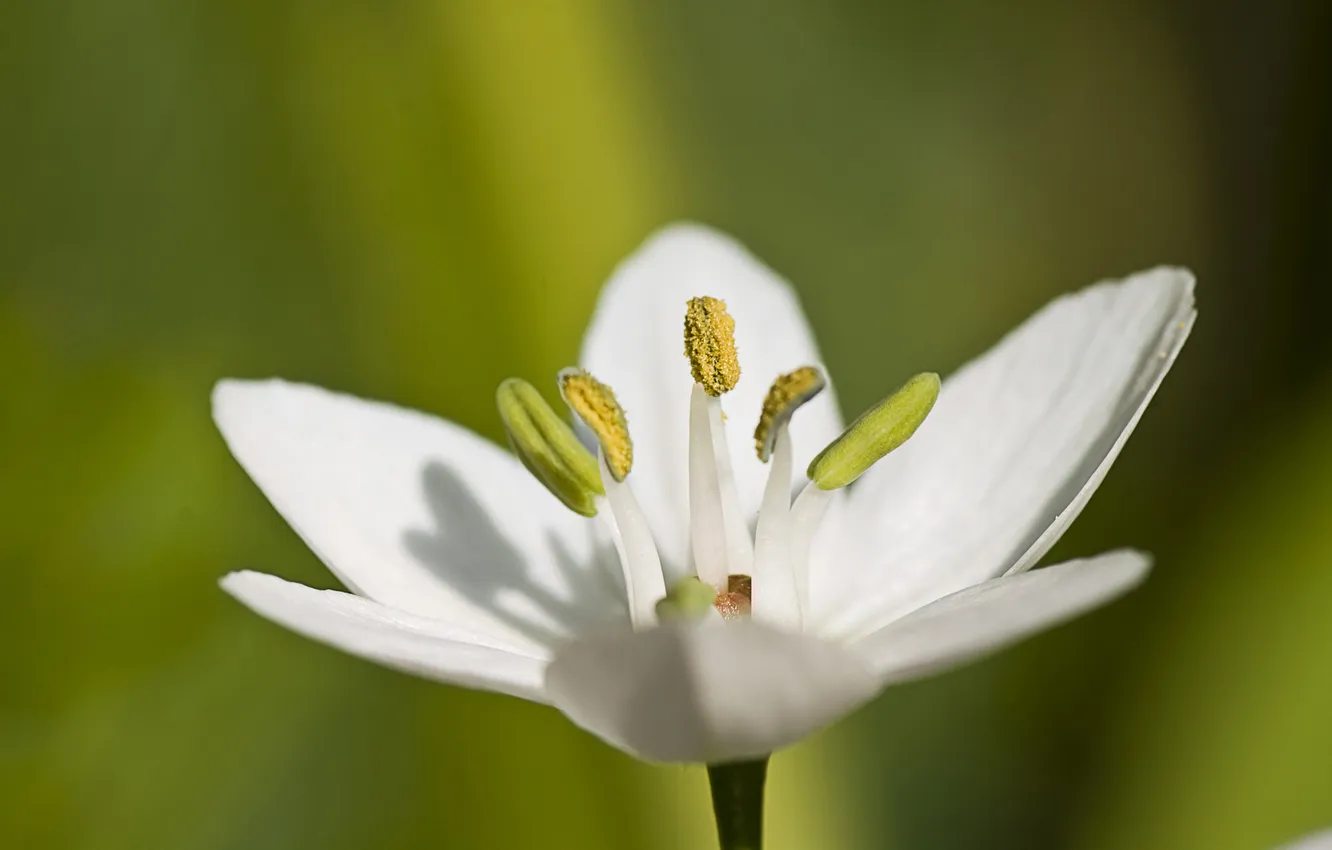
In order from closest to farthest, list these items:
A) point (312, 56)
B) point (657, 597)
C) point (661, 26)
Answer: point (657, 597)
point (312, 56)
point (661, 26)

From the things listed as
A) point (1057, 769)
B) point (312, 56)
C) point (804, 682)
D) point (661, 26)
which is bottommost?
point (804, 682)

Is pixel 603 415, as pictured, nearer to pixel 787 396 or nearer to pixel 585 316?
pixel 787 396

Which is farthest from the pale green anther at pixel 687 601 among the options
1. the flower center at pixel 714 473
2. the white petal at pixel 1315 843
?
the white petal at pixel 1315 843

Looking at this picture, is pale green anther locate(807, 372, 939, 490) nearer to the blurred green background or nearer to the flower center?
the flower center

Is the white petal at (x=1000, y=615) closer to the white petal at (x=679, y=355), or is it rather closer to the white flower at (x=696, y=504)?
the white flower at (x=696, y=504)

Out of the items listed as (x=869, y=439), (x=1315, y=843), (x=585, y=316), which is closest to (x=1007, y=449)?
(x=869, y=439)

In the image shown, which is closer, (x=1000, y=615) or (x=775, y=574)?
(x=1000, y=615)

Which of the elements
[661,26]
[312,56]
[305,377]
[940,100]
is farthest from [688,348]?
[940,100]

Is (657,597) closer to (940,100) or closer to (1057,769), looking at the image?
(1057,769)
